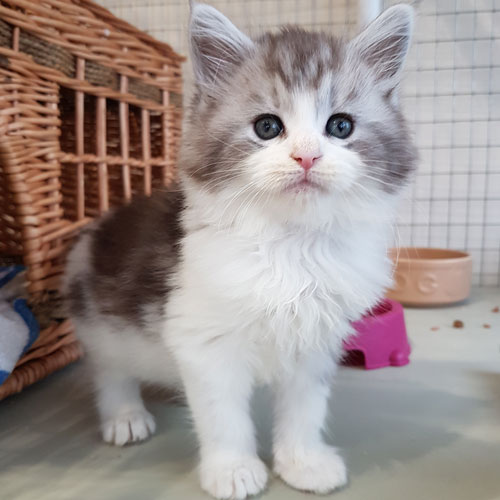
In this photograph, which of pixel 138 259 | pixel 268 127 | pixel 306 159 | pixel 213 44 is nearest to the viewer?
pixel 306 159

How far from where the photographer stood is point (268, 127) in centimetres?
98

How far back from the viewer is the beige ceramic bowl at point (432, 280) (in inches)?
87.7

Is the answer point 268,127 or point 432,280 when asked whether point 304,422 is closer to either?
point 268,127

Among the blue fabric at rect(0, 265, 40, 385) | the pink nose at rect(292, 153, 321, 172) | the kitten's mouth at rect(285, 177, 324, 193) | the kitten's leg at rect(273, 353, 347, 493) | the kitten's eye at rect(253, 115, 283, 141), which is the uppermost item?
the kitten's eye at rect(253, 115, 283, 141)

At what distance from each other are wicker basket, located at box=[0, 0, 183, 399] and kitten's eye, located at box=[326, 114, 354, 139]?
32.4 inches

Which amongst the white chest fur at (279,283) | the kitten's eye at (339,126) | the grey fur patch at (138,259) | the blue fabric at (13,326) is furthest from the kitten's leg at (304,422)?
the blue fabric at (13,326)

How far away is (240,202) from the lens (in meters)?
1.00

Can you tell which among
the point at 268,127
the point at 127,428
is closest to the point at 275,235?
the point at 268,127

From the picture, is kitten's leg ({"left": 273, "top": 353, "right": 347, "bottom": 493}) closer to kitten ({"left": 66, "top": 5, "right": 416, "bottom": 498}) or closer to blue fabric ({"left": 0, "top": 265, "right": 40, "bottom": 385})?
kitten ({"left": 66, "top": 5, "right": 416, "bottom": 498})

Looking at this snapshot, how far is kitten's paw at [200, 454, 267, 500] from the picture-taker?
103cm

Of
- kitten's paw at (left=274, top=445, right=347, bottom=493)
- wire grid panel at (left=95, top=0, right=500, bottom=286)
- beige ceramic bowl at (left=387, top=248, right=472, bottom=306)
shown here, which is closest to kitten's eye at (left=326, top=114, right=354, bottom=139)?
kitten's paw at (left=274, top=445, right=347, bottom=493)

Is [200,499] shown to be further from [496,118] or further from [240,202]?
[496,118]

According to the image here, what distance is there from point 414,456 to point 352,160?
703 millimetres

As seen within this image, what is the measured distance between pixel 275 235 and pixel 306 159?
186mm
